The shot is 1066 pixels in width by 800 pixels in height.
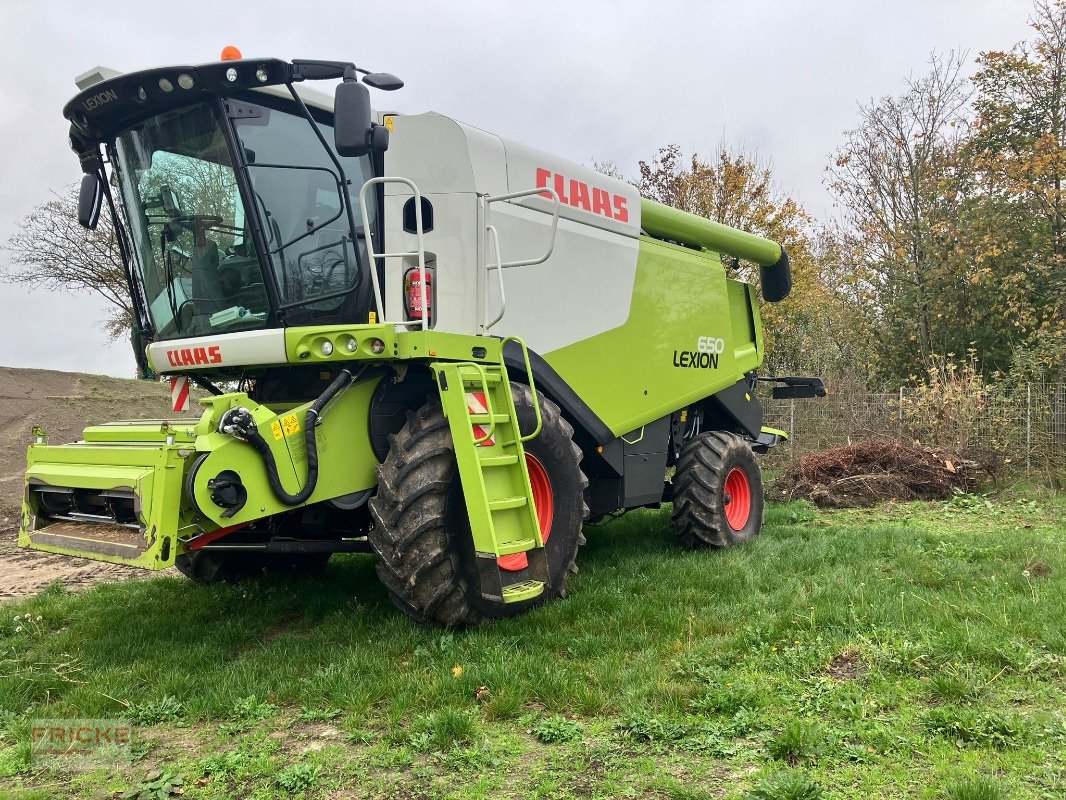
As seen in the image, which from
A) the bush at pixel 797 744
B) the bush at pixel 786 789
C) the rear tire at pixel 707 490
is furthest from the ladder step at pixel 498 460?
the rear tire at pixel 707 490

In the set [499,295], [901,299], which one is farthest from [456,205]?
[901,299]

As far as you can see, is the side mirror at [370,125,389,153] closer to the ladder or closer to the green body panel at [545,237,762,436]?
the ladder

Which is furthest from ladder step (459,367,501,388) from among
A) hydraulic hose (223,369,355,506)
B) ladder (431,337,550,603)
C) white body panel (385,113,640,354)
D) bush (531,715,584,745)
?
bush (531,715,584,745)

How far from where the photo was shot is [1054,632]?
3.82 m

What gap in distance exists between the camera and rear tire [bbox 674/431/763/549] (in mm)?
6309

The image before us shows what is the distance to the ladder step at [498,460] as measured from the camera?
402 cm

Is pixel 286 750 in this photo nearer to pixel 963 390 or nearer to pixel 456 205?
pixel 456 205

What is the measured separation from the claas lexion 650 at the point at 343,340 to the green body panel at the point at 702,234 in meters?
0.72

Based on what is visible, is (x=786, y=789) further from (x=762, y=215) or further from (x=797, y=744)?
(x=762, y=215)

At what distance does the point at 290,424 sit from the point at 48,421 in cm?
1108

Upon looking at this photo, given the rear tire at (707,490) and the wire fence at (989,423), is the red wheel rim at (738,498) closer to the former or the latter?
the rear tire at (707,490)

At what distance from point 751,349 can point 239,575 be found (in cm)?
502

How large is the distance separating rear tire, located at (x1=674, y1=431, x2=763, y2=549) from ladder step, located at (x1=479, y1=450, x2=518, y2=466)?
2.59m

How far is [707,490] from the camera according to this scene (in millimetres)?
6336
